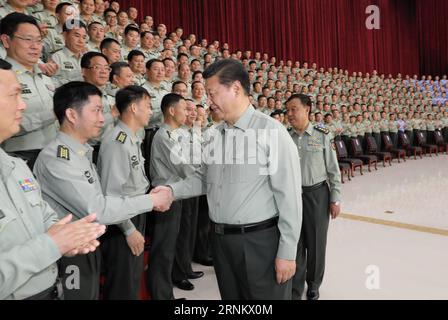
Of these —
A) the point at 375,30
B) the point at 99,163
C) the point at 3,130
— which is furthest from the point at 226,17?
the point at 3,130

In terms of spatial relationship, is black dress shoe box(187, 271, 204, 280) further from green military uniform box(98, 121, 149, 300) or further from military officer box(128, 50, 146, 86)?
military officer box(128, 50, 146, 86)

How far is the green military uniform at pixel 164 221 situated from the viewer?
7.66ft

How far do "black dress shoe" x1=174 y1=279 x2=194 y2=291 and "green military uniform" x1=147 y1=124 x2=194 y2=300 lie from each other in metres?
0.32

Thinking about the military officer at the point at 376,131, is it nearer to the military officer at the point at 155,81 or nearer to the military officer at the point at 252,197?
the military officer at the point at 155,81

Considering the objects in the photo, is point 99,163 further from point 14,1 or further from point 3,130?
point 14,1

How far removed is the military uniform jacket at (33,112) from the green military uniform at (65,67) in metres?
0.77

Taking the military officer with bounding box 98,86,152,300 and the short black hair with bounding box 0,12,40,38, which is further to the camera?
the short black hair with bounding box 0,12,40,38

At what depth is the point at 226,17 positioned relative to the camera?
1026cm

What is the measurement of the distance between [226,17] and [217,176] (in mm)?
9481

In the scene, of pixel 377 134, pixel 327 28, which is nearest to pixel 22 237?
pixel 377 134

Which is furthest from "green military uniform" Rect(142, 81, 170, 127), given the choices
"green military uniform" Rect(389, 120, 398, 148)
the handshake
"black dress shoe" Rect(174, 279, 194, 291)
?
"green military uniform" Rect(389, 120, 398, 148)

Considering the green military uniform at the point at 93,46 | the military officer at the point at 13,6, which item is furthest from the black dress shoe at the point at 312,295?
the military officer at the point at 13,6

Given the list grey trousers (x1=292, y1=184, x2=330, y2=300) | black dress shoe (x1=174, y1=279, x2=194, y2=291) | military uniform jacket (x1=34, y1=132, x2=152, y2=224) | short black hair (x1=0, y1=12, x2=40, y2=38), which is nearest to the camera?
military uniform jacket (x1=34, y1=132, x2=152, y2=224)

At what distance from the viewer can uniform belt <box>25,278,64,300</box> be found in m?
1.14
